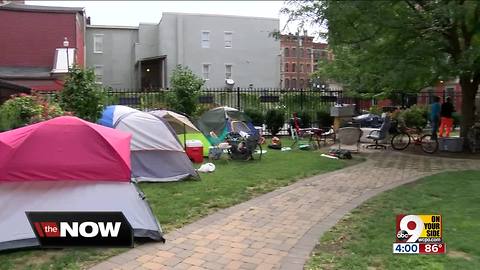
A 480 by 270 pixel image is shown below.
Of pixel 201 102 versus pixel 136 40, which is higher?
pixel 136 40

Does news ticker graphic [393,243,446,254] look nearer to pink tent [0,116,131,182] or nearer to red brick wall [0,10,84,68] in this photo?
pink tent [0,116,131,182]

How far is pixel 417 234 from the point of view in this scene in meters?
4.73

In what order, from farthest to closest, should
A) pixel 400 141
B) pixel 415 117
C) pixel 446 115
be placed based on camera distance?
pixel 415 117, pixel 446 115, pixel 400 141

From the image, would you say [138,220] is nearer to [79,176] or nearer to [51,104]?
[79,176]

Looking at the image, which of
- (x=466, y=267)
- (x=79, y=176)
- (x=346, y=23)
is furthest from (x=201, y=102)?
(x=466, y=267)

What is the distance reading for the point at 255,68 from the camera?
52.3 metres

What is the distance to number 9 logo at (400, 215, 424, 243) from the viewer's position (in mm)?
4582

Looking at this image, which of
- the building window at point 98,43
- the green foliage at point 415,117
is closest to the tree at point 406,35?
the green foliage at point 415,117

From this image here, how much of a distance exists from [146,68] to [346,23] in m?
38.8

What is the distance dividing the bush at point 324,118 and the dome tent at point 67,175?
16.9 metres

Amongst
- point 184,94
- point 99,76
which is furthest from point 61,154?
point 184,94

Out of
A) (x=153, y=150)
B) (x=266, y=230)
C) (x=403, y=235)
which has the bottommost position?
(x=266, y=230)

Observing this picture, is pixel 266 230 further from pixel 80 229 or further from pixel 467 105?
pixel 467 105

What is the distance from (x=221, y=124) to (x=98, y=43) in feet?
123
